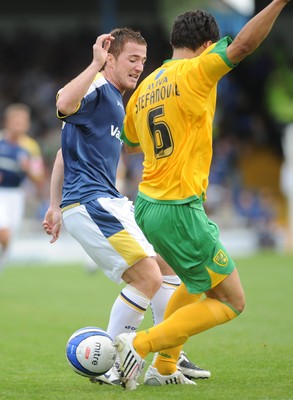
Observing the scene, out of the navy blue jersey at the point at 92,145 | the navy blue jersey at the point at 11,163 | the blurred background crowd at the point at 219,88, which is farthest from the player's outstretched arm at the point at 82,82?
the blurred background crowd at the point at 219,88

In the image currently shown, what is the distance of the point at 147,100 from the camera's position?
587 cm

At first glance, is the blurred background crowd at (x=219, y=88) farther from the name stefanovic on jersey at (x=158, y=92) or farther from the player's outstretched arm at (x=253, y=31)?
the player's outstretched arm at (x=253, y=31)

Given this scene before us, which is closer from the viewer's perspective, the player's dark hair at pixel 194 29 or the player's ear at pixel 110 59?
the player's dark hair at pixel 194 29

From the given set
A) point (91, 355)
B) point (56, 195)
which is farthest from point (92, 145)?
point (91, 355)

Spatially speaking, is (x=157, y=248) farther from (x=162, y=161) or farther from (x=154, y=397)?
(x=154, y=397)

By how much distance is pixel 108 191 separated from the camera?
6387 millimetres

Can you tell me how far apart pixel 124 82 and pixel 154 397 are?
214cm

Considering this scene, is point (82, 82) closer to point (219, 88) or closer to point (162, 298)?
point (162, 298)

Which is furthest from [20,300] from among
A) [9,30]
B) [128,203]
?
[9,30]

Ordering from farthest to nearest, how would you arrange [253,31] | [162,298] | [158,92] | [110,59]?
1. [162,298]
2. [110,59]
3. [158,92]
4. [253,31]

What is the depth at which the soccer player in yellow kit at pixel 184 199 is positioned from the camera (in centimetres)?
568

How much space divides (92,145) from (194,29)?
1.12m

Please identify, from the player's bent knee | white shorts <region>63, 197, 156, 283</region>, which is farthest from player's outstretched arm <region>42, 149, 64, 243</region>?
the player's bent knee

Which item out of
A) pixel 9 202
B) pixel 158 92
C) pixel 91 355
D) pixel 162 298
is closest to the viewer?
pixel 158 92
